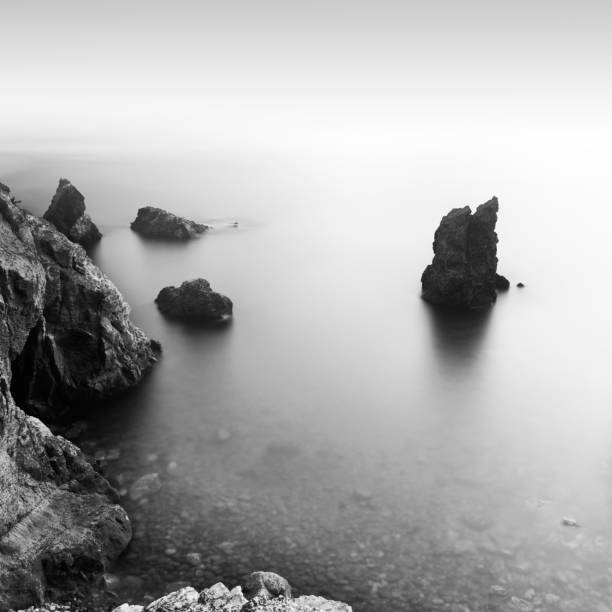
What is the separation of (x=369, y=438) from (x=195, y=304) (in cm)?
2296

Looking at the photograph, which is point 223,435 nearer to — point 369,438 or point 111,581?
point 369,438


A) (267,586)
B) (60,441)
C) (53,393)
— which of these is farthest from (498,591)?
(53,393)

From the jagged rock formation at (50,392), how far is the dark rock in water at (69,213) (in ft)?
133

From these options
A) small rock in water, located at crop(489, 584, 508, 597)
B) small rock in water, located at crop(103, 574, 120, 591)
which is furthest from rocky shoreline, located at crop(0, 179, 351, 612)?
small rock in water, located at crop(489, 584, 508, 597)

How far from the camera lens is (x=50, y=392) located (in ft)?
106

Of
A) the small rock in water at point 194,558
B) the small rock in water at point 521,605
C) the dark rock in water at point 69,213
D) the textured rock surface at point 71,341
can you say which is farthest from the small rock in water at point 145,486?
the dark rock in water at point 69,213

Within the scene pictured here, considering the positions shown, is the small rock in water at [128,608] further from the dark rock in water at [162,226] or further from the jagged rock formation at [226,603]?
the dark rock in water at [162,226]

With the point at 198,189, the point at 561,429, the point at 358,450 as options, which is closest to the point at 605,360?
the point at 561,429

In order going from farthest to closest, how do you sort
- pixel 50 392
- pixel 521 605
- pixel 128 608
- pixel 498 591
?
pixel 50 392
pixel 498 591
pixel 521 605
pixel 128 608

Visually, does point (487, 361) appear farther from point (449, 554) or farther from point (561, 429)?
point (449, 554)

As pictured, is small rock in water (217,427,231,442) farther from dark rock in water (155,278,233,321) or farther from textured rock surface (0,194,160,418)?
dark rock in water (155,278,233,321)

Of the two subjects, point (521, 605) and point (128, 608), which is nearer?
point (128, 608)

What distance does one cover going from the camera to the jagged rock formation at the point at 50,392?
2047 cm

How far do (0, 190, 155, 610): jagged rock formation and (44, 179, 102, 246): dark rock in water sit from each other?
133 ft
